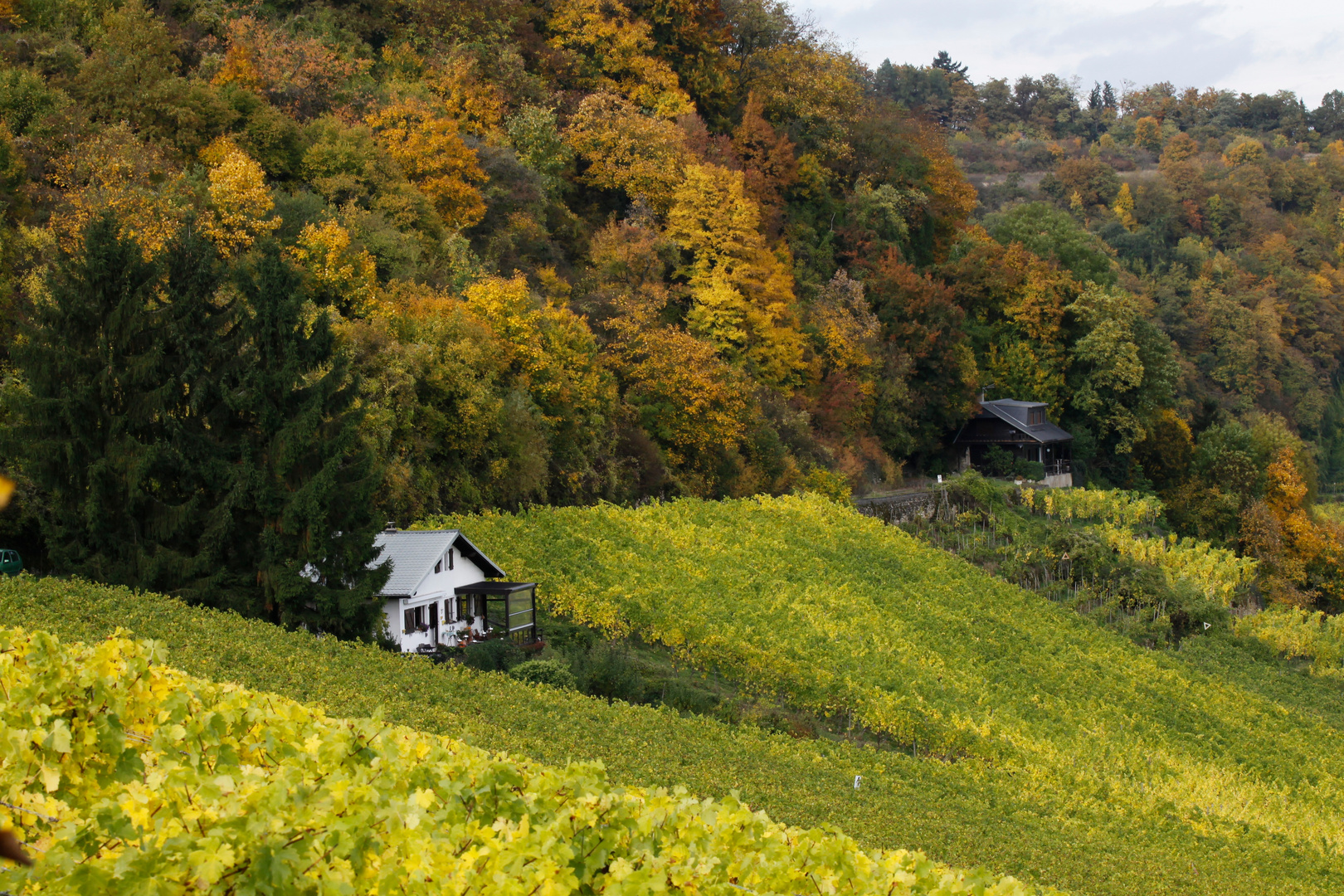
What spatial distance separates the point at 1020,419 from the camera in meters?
55.7

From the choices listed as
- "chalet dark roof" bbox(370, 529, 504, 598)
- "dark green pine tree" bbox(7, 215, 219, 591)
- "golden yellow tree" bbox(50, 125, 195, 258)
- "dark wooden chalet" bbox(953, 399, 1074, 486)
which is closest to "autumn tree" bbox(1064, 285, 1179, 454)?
"dark wooden chalet" bbox(953, 399, 1074, 486)

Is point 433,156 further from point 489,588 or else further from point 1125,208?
point 1125,208

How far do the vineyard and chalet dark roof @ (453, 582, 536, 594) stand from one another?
14064 mm

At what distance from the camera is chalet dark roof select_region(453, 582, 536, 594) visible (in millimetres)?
23266

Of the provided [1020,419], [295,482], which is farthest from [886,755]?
[1020,419]

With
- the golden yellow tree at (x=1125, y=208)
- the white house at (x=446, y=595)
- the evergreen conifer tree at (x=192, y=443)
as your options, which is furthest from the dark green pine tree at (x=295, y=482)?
the golden yellow tree at (x=1125, y=208)

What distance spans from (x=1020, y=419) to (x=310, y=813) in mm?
53682

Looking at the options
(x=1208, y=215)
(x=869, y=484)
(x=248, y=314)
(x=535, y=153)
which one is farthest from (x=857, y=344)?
(x=1208, y=215)

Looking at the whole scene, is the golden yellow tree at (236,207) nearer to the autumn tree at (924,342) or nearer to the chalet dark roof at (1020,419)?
the autumn tree at (924,342)

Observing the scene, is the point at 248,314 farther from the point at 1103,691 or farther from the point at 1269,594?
the point at 1269,594

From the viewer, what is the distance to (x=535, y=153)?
4606cm

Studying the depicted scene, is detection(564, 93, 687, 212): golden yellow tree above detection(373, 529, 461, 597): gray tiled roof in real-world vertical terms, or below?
above

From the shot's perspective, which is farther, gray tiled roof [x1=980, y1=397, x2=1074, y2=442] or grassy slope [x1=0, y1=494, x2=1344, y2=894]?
gray tiled roof [x1=980, y1=397, x2=1074, y2=442]

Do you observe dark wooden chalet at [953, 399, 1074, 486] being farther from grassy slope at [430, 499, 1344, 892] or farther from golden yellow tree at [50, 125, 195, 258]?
golden yellow tree at [50, 125, 195, 258]
